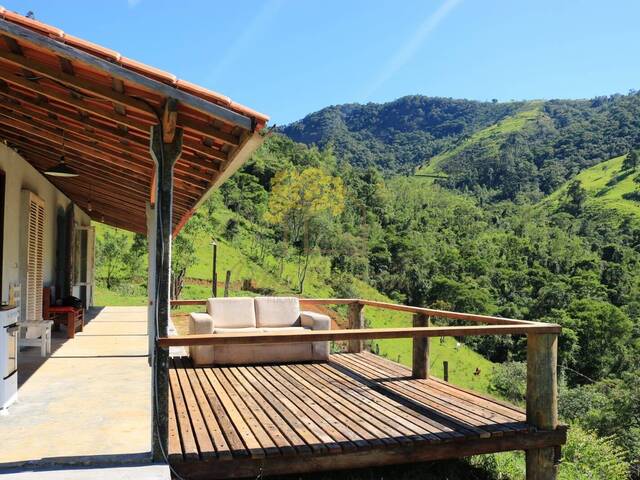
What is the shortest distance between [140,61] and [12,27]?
63cm

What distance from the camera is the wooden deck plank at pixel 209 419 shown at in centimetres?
348

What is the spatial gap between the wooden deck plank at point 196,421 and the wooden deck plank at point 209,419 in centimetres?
2

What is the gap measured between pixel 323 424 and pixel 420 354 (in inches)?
83.9

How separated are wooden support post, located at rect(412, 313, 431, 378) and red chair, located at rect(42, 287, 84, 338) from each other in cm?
571

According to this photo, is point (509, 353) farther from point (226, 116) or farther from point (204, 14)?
point (226, 116)

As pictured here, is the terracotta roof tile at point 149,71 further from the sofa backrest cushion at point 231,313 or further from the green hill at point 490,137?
the green hill at point 490,137

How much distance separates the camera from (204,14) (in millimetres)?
11797

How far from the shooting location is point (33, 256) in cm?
807

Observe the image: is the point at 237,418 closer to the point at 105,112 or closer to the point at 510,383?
the point at 105,112

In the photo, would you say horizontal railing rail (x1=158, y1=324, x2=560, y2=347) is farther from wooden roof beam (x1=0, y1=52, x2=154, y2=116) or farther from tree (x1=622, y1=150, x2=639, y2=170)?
tree (x1=622, y1=150, x2=639, y2=170)

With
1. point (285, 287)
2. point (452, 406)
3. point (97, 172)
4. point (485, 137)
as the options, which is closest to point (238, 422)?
point (452, 406)

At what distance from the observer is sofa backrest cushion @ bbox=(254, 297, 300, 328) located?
7.30m

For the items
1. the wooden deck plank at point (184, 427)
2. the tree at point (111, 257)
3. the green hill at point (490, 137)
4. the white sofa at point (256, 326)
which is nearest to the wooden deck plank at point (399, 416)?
the white sofa at point (256, 326)

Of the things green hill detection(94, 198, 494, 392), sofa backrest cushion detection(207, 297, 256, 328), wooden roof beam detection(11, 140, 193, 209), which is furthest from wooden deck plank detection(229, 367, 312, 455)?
green hill detection(94, 198, 494, 392)
